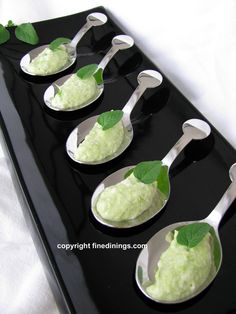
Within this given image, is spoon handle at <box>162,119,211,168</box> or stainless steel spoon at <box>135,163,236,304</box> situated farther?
spoon handle at <box>162,119,211,168</box>

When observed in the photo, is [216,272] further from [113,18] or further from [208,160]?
[113,18]

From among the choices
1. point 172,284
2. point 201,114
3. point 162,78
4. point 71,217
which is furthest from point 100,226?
point 162,78

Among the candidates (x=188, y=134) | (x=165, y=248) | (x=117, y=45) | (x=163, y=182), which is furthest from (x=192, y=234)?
(x=117, y=45)

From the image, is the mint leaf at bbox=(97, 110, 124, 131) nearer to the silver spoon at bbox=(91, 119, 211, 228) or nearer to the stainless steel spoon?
the silver spoon at bbox=(91, 119, 211, 228)

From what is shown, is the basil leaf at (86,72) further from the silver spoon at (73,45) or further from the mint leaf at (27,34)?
the mint leaf at (27,34)

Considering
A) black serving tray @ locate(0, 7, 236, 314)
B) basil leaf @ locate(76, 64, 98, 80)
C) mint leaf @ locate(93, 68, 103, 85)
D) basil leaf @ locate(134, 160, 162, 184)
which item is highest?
basil leaf @ locate(76, 64, 98, 80)

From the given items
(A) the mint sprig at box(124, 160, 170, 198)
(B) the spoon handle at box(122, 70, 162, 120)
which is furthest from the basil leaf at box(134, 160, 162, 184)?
(B) the spoon handle at box(122, 70, 162, 120)

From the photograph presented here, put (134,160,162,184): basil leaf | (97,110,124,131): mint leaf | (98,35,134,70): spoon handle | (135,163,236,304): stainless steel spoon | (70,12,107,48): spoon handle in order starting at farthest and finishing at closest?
(70,12,107,48): spoon handle, (98,35,134,70): spoon handle, (97,110,124,131): mint leaf, (134,160,162,184): basil leaf, (135,163,236,304): stainless steel spoon
